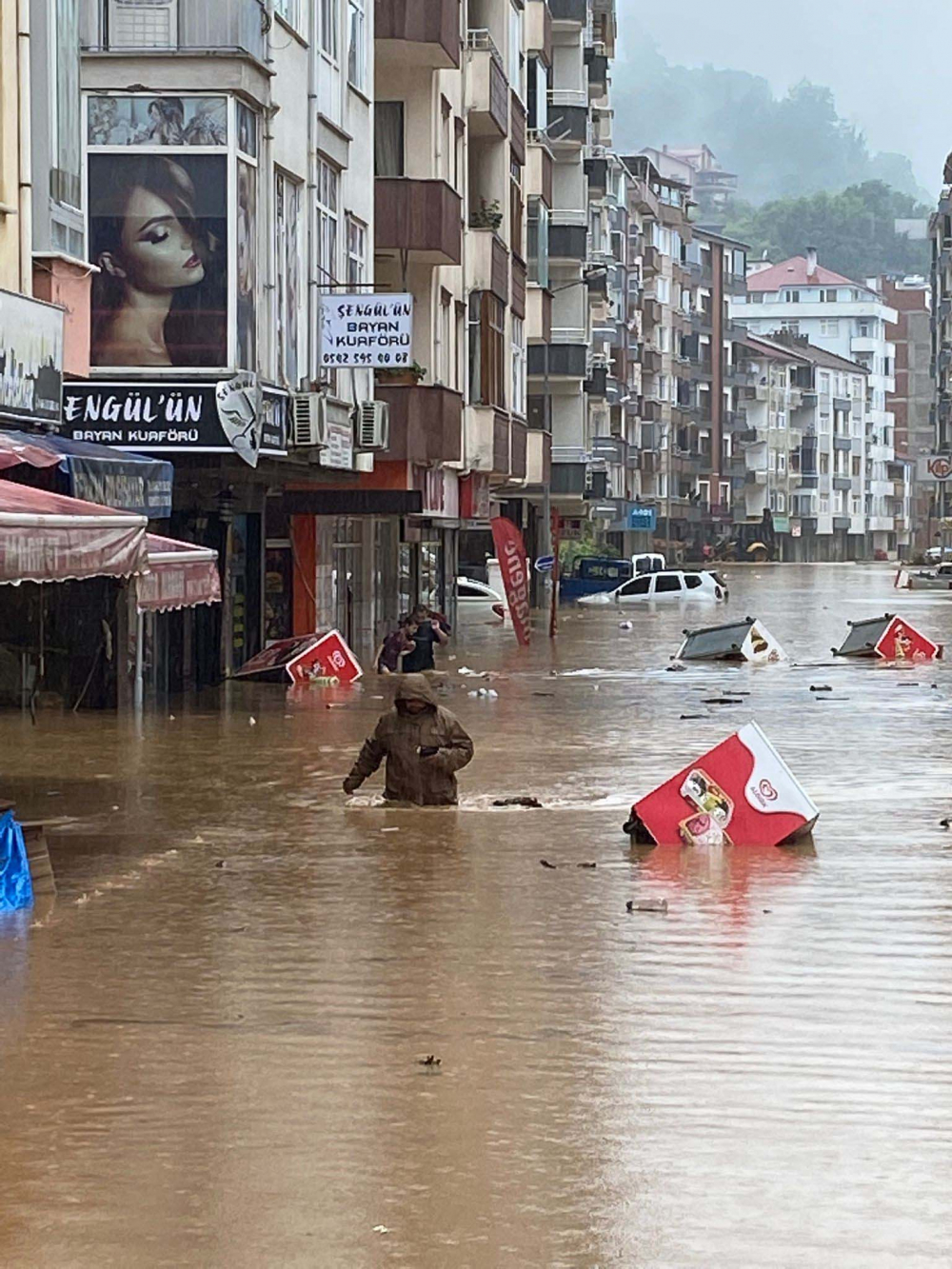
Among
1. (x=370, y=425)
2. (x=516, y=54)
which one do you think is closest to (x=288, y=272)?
(x=370, y=425)

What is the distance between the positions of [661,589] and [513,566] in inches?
1300

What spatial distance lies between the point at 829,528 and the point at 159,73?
153274mm

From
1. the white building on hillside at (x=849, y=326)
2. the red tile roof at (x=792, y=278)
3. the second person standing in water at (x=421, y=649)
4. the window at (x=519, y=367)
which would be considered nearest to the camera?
the second person standing in water at (x=421, y=649)

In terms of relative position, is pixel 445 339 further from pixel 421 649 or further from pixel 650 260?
pixel 650 260

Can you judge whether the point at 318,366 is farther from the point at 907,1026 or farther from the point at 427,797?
the point at 907,1026

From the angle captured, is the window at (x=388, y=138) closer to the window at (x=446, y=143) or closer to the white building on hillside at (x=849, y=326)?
the window at (x=446, y=143)

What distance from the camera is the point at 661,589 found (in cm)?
7756

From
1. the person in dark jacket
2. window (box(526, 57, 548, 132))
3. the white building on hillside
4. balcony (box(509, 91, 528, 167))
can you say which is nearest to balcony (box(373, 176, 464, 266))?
balcony (box(509, 91, 528, 167))

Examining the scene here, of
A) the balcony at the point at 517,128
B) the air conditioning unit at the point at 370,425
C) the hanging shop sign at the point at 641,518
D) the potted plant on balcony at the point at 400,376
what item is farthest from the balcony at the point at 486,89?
the hanging shop sign at the point at 641,518

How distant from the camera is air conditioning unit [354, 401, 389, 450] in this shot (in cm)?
3338

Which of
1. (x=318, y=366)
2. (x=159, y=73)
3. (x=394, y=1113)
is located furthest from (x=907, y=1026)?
(x=318, y=366)

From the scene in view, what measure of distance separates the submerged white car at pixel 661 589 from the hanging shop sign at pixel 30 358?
185 ft

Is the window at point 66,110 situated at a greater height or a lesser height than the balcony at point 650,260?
lesser

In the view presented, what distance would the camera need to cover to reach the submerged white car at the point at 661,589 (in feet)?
252
